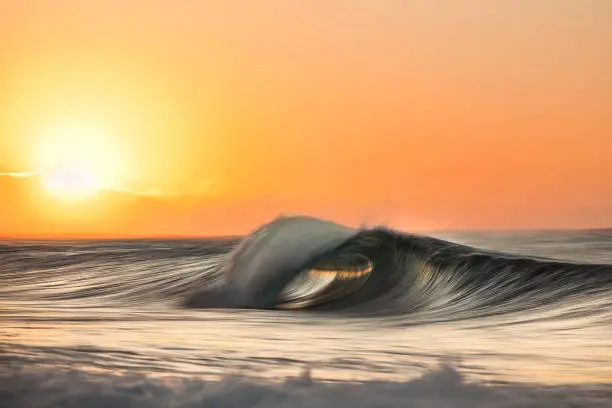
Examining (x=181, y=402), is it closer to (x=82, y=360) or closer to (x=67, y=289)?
(x=82, y=360)

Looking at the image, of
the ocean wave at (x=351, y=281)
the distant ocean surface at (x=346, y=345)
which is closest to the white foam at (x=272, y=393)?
the distant ocean surface at (x=346, y=345)

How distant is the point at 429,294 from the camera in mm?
14750

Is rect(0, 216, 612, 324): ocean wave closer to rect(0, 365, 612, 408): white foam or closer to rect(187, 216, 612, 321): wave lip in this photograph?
rect(187, 216, 612, 321): wave lip

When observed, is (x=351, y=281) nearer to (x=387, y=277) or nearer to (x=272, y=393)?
(x=387, y=277)

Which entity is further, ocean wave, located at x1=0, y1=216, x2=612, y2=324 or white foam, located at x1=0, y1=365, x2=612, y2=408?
ocean wave, located at x1=0, y1=216, x2=612, y2=324

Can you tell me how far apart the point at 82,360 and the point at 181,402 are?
5.78 ft

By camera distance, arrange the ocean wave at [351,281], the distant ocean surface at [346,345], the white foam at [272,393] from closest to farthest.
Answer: the white foam at [272,393], the distant ocean surface at [346,345], the ocean wave at [351,281]

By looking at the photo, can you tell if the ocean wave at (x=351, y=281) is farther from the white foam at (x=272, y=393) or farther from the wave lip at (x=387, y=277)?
the white foam at (x=272, y=393)

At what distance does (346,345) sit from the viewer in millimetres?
8062

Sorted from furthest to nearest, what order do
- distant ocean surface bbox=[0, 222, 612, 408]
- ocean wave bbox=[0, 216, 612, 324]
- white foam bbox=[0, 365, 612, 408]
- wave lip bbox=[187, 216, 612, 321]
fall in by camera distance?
1. wave lip bbox=[187, 216, 612, 321]
2. ocean wave bbox=[0, 216, 612, 324]
3. distant ocean surface bbox=[0, 222, 612, 408]
4. white foam bbox=[0, 365, 612, 408]

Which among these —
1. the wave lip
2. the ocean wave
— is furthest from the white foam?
the wave lip

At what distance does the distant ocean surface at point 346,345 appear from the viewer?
545cm

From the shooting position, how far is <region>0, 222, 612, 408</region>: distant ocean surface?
5.45m

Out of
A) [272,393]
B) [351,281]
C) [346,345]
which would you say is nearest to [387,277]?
[351,281]
